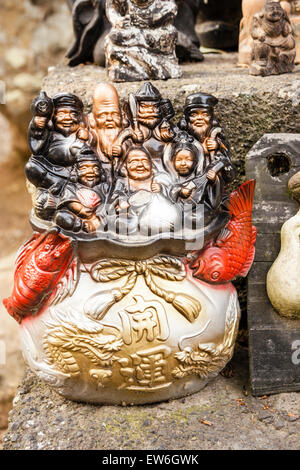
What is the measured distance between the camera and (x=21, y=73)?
374 cm

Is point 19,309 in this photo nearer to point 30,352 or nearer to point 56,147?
point 30,352

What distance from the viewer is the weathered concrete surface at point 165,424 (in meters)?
1.41

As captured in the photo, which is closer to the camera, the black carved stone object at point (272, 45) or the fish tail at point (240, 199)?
the fish tail at point (240, 199)

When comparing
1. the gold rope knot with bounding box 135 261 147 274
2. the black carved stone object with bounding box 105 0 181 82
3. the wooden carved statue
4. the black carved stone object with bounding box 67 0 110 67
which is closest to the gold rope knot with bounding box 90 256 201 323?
the gold rope knot with bounding box 135 261 147 274

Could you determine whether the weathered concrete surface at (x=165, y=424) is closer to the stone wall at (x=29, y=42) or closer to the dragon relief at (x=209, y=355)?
the dragon relief at (x=209, y=355)

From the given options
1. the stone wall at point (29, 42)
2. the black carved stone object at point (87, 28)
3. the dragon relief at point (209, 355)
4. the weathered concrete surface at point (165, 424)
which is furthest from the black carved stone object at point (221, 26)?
the weathered concrete surface at point (165, 424)

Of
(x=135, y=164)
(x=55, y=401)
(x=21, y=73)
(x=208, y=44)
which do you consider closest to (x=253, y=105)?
(x=135, y=164)

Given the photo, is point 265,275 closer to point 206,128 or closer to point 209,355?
point 209,355

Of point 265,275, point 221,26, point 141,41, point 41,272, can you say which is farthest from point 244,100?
point 221,26

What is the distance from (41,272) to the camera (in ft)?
4.56

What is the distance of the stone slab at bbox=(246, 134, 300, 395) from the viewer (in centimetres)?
158

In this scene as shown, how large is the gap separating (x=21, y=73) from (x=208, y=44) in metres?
1.36

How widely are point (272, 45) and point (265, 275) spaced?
2.42 ft

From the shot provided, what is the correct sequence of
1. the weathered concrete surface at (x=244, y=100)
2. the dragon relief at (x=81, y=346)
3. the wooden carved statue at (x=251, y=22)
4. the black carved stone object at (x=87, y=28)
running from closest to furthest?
the dragon relief at (x=81, y=346), the weathered concrete surface at (x=244, y=100), the wooden carved statue at (x=251, y=22), the black carved stone object at (x=87, y=28)
